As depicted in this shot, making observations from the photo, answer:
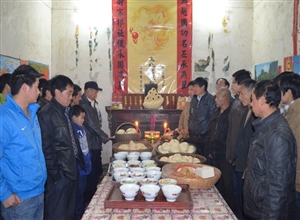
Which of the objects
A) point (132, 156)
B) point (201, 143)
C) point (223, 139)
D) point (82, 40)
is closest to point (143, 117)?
point (201, 143)

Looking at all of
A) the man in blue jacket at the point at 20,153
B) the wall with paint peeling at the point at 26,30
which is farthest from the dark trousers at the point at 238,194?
the wall with paint peeling at the point at 26,30

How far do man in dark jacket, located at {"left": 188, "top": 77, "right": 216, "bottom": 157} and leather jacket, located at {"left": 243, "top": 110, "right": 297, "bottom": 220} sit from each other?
2.29 m

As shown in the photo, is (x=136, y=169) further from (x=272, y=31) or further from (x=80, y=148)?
(x=272, y=31)

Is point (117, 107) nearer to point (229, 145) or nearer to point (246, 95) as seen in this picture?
point (229, 145)

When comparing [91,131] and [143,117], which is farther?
[143,117]

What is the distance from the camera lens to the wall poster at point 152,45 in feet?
19.6

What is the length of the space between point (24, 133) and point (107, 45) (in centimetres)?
446

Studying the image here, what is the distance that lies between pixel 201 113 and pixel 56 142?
7.99 feet

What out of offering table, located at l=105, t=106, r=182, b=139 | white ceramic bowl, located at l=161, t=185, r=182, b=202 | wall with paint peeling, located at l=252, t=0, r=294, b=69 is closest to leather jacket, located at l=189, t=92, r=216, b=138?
offering table, located at l=105, t=106, r=182, b=139

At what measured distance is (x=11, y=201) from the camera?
181 centimetres

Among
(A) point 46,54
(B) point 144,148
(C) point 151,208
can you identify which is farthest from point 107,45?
(C) point 151,208

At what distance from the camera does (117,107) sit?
19.0 ft

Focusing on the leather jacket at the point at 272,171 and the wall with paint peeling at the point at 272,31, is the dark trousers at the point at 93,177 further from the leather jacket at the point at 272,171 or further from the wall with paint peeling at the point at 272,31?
the wall with paint peeling at the point at 272,31

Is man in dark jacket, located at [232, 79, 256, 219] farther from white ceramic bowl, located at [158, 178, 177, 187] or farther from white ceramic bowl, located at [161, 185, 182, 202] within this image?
white ceramic bowl, located at [161, 185, 182, 202]
